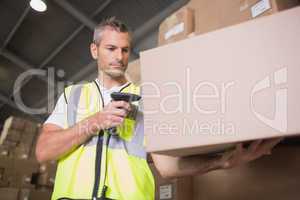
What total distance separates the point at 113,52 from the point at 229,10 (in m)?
0.51

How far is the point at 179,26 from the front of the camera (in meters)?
1.62

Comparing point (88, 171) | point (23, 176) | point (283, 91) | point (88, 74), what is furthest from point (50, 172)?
point (283, 91)

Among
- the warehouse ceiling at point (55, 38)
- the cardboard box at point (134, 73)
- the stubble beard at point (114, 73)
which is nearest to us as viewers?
the stubble beard at point (114, 73)

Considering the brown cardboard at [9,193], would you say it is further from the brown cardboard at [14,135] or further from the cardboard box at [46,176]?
the brown cardboard at [14,135]

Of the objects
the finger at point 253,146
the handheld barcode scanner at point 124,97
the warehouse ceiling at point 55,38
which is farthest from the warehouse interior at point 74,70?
the finger at point 253,146

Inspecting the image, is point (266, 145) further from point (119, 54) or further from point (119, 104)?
point (119, 54)

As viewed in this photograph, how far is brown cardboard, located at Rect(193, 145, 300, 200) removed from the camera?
1264 mm

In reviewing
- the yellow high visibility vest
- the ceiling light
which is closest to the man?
the yellow high visibility vest

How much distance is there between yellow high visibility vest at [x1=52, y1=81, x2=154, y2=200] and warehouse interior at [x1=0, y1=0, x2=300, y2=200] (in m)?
0.28

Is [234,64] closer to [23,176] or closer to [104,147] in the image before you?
[104,147]

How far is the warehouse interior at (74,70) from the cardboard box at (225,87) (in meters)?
0.30

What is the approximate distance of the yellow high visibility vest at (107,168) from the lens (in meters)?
1.15

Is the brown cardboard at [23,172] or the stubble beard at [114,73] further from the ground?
the stubble beard at [114,73]

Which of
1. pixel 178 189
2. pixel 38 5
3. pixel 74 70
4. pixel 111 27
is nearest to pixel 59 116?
pixel 111 27
